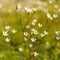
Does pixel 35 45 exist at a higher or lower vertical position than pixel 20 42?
lower

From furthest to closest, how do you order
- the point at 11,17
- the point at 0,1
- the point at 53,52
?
the point at 0,1 < the point at 11,17 < the point at 53,52

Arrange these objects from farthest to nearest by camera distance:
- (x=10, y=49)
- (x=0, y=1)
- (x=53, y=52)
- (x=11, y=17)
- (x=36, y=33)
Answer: (x=0, y=1) → (x=11, y=17) → (x=53, y=52) → (x=10, y=49) → (x=36, y=33)

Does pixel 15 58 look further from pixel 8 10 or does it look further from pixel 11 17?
pixel 8 10

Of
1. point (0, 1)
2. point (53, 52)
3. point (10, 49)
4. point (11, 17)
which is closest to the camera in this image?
point (10, 49)

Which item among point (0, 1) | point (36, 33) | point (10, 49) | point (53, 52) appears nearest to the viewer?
point (36, 33)

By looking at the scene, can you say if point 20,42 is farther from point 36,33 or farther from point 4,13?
point 4,13

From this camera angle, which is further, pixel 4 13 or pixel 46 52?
pixel 4 13

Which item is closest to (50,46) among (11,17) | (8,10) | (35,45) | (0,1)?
(35,45)

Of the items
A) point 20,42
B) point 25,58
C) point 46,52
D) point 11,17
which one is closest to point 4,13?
point 11,17

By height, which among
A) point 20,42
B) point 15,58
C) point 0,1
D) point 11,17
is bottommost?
point 15,58
